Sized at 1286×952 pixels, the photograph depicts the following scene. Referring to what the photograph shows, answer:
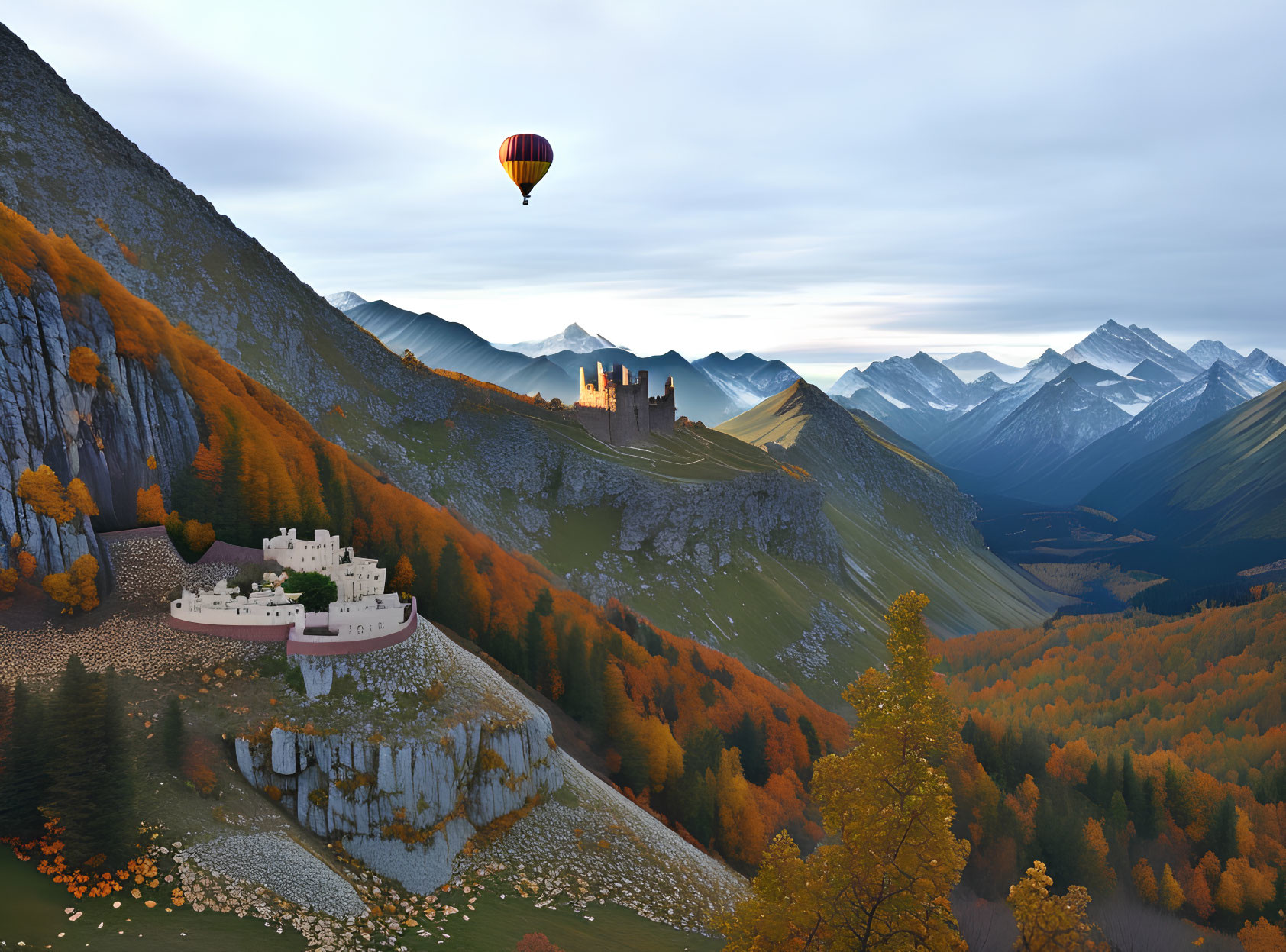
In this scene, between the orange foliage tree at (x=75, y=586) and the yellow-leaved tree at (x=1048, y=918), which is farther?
the orange foliage tree at (x=75, y=586)

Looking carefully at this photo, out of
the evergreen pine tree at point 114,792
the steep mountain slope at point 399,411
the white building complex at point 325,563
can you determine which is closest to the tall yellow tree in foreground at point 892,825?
the evergreen pine tree at point 114,792

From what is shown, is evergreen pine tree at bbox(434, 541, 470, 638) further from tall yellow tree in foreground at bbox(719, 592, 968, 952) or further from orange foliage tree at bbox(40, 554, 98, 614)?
tall yellow tree in foreground at bbox(719, 592, 968, 952)

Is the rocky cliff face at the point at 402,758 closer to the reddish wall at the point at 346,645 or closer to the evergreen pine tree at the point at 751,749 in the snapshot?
the reddish wall at the point at 346,645

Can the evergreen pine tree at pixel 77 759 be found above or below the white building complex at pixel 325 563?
below

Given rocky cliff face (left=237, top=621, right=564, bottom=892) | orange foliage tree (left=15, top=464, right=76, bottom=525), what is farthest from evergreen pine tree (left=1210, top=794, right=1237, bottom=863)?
orange foliage tree (left=15, top=464, right=76, bottom=525)

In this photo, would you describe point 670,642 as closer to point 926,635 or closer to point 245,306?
point 245,306

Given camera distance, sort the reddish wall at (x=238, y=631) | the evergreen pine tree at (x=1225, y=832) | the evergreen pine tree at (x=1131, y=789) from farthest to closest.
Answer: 1. the evergreen pine tree at (x=1131, y=789)
2. the evergreen pine tree at (x=1225, y=832)
3. the reddish wall at (x=238, y=631)

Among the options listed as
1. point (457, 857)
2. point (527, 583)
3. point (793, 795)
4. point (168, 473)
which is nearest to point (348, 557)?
point (168, 473)
